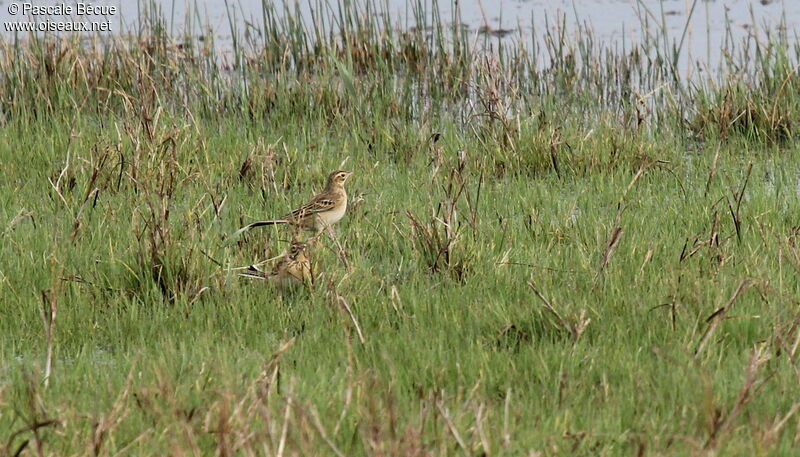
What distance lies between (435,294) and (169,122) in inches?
150

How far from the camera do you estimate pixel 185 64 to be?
870cm

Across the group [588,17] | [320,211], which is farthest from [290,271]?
[588,17]

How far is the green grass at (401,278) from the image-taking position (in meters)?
3.31

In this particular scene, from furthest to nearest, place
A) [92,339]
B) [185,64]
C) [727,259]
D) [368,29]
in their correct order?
[368,29] < [185,64] < [727,259] < [92,339]

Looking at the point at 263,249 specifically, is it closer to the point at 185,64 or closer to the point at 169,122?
the point at 169,122

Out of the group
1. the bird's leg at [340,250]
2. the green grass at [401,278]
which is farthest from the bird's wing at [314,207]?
the bird's leg at [340,250]

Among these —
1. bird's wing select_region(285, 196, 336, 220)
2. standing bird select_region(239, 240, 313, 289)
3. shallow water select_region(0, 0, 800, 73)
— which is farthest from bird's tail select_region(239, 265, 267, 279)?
shallow water select_region(0, 0, 800, 73)

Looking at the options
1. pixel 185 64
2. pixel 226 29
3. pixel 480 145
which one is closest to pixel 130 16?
pixel 226 29

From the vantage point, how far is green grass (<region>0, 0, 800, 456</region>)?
10.9 ft

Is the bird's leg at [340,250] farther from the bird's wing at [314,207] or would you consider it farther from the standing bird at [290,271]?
the bird's wing at [314,207]

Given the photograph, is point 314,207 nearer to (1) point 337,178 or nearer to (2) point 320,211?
(2) point 320,211

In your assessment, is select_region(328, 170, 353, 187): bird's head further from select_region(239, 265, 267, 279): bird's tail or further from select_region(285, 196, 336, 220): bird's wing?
select_region(239, 265, 267, 279): bird's tail

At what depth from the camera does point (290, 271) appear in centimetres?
469

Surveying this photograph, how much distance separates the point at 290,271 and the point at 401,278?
532mm
